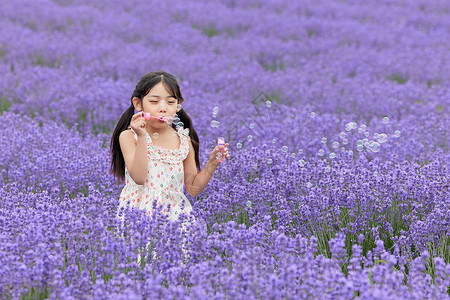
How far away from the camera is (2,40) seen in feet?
29.8

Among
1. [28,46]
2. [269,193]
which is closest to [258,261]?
[269,193]

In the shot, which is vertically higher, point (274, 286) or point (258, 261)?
point (274, 286)

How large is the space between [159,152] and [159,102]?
0.33 meters

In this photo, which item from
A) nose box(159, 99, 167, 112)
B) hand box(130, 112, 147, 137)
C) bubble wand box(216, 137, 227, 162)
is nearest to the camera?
hand box(130, 112, 147, 137)

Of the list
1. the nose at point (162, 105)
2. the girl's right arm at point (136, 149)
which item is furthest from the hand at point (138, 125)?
the nose at point (162, 105)

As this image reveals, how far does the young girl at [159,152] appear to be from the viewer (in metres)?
3.42

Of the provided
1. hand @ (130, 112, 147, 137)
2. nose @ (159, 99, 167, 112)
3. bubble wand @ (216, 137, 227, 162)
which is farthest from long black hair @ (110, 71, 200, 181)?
bubble wand @ (216, 137, 227, 162)

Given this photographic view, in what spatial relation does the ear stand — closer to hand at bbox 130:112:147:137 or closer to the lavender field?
hand at bbox 130:112:147:137

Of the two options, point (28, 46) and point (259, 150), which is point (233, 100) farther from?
point (28, 46)

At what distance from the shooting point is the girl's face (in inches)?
135

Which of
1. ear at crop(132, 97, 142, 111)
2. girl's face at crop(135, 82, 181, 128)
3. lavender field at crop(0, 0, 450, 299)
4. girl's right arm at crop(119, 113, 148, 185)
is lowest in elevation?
lavender field at crop(0, 0, 450, 299)

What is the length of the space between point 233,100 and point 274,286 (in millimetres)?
4956

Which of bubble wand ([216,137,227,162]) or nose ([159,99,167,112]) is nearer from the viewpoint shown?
bubble wand ([216,137,227,162])

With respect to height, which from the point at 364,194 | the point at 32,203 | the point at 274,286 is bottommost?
the point at 32,203
